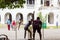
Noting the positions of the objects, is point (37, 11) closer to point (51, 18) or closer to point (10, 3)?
point (51, 18)

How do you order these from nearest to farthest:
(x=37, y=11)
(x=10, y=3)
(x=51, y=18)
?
1. (x=10, y=3)
2. (x=37, y=11)
3. (x=51, y=18)

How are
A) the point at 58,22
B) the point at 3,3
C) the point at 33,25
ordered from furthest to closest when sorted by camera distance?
the point at 58,22 < the point at 33,25 < the point at 3,3

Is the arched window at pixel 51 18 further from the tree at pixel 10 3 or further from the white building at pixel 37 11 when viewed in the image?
the tree at pixel 10 3

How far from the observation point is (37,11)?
2564 inches

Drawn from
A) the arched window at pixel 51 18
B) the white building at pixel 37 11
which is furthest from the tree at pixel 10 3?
the arched window at pixel 51 18

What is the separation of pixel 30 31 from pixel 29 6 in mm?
46822

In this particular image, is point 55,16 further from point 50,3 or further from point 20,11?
point 20,11

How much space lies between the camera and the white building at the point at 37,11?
64.4 meters

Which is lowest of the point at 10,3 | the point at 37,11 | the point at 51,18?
the point at 51,18

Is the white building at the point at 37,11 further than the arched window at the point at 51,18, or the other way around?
the arched window at the point at 51,18

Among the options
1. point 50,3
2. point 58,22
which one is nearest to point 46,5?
point 50,3

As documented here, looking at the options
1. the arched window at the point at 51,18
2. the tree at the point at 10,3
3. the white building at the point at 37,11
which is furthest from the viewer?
the arched window at the point at 51,18

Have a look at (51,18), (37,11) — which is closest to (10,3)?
(37,11)

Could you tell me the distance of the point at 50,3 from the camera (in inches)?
2608
